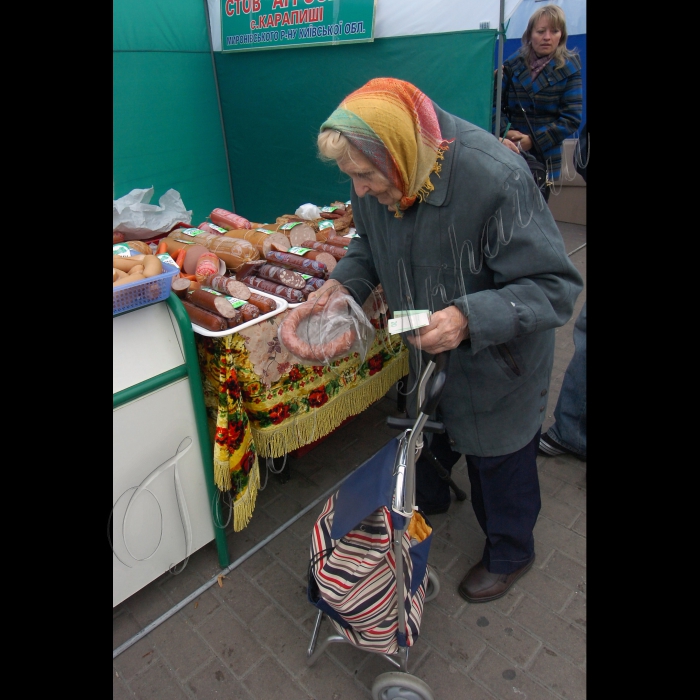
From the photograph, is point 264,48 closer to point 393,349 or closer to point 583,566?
point 393,349

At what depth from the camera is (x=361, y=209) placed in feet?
5.75

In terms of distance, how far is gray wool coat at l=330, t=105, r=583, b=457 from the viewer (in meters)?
1.38

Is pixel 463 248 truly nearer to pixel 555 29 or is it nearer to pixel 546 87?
pixel 546 87

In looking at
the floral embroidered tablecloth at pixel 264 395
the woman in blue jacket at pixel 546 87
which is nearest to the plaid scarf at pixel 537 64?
the woman in blue jacket at pixel 546 87

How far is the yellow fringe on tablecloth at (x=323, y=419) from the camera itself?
84.8 inches

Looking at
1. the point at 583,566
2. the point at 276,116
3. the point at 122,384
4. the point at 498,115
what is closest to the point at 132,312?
the point at 122,384

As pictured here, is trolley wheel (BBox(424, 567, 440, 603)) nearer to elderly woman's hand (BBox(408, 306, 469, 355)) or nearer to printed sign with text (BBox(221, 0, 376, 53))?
elderly woman's hand (BBox(408, 306, 469, 355))

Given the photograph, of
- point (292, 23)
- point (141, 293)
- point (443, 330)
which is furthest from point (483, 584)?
point (292, 23)

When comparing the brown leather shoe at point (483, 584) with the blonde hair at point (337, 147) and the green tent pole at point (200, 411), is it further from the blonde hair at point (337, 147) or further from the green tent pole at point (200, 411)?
the blonde hair at point (337, 147)

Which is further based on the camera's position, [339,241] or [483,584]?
[339,241]

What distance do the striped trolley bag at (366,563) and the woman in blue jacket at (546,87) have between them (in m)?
2.19

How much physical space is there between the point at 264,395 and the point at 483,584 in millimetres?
1144

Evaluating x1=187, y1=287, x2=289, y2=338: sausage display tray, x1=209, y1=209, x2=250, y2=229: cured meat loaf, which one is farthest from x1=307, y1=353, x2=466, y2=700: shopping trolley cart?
x1=209, y1=209, x2=250, y2=229: cured meat loaf

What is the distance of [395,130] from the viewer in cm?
130
